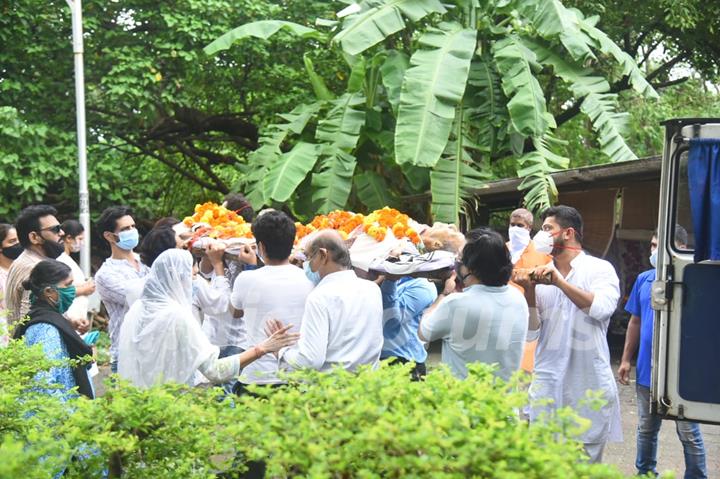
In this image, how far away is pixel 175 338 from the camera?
213 inches

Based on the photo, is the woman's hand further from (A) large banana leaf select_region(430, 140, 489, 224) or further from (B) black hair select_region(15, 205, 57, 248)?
(A) large banana leaf select_region(430, 140, 489, 224)

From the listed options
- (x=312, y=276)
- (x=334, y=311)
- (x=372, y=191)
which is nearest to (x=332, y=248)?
(x=334, y=311)

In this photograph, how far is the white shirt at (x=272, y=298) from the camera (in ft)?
19.4

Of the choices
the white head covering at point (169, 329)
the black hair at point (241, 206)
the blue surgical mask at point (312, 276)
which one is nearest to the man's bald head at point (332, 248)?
the blue surgical mask at point (312, 276)

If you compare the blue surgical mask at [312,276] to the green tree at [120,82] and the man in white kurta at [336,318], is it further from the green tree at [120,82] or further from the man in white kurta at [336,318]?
the green tree at [120,82]

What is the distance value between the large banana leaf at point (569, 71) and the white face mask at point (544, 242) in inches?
283

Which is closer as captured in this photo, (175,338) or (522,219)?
(175,338)

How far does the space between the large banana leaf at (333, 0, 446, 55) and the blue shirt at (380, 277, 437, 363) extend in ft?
18.5

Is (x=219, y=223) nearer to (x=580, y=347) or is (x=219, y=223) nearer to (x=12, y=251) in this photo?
(x=12, y=251)

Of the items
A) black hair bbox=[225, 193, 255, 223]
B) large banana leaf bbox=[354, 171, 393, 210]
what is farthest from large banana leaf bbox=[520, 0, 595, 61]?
black hair bbox=[225, 193, 255, 223]

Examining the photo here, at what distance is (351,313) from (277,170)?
24.5 feet

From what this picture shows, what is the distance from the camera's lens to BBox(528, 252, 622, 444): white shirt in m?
5.94

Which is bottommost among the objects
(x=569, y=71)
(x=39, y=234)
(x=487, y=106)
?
(x=39, y=234)

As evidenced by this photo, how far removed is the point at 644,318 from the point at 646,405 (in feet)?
2.00
